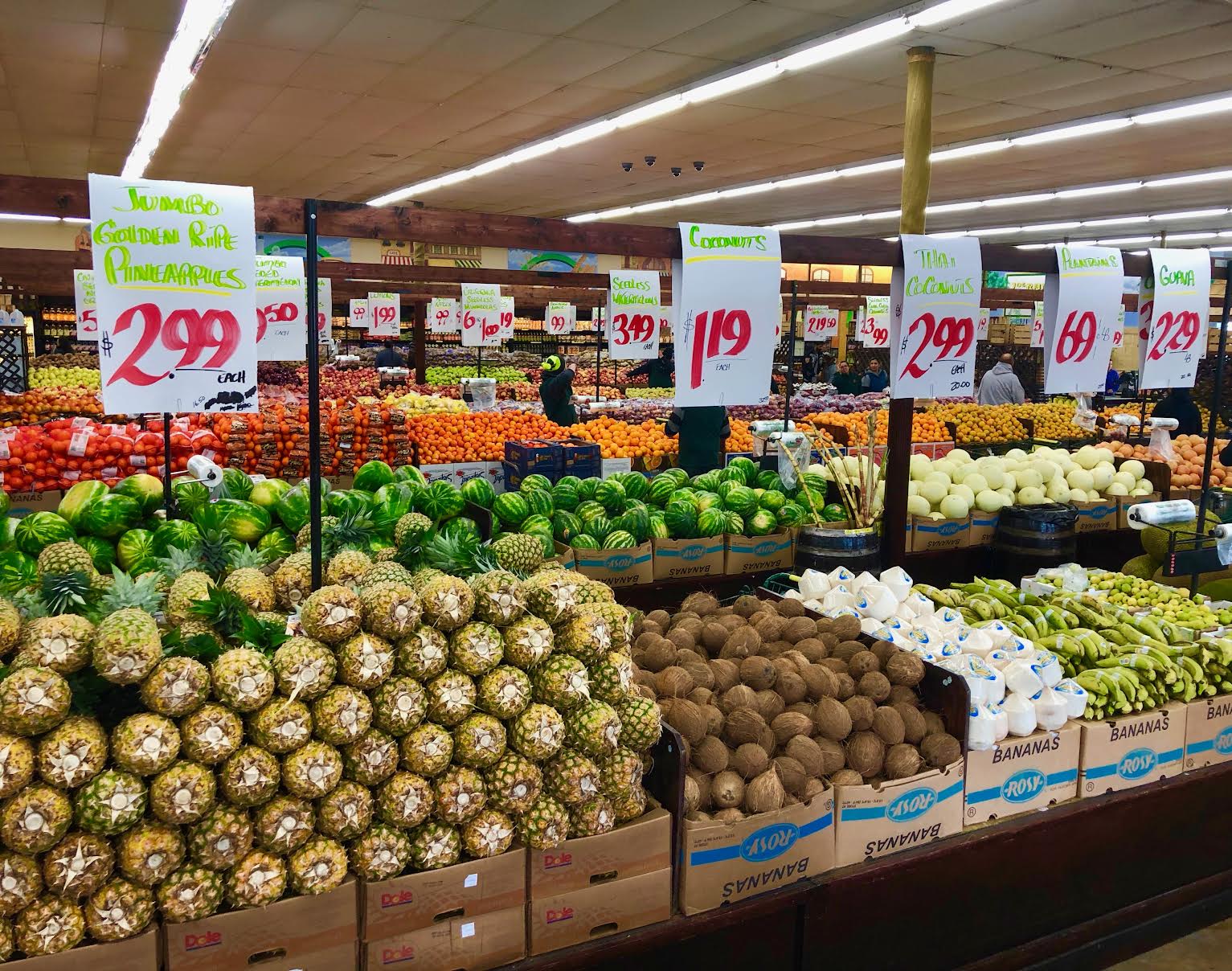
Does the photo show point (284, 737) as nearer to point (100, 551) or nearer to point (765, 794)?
point (765, 794)

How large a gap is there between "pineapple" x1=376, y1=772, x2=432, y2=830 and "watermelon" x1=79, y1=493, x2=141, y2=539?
1.73m

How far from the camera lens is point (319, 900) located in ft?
6.31

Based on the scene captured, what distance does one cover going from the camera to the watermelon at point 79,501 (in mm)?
3172

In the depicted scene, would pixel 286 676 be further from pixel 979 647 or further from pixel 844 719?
pixel 979 647

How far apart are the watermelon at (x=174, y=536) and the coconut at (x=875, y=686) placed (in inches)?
83.7

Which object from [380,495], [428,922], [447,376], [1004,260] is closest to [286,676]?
[428,922]

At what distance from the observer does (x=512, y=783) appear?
205cm

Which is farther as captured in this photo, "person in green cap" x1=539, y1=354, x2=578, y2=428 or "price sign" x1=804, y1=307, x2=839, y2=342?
"price sign" x1=804, y1=307, x2=839, y2=342

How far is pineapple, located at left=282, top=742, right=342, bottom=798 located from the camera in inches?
73.4

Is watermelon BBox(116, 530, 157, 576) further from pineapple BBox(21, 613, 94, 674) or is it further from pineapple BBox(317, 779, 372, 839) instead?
pineapple BBox(317, 779, 372, 839)

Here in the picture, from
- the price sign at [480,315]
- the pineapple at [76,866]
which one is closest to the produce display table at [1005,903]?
the pineapple at [76,866]

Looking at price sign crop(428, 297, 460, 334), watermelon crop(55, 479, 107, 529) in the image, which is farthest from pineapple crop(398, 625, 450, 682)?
price sign crop(428, 297, 460, 334)

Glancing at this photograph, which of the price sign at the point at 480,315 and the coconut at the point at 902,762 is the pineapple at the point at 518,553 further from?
the price sign at the point at 480,315

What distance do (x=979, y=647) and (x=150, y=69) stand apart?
8.52 meters
